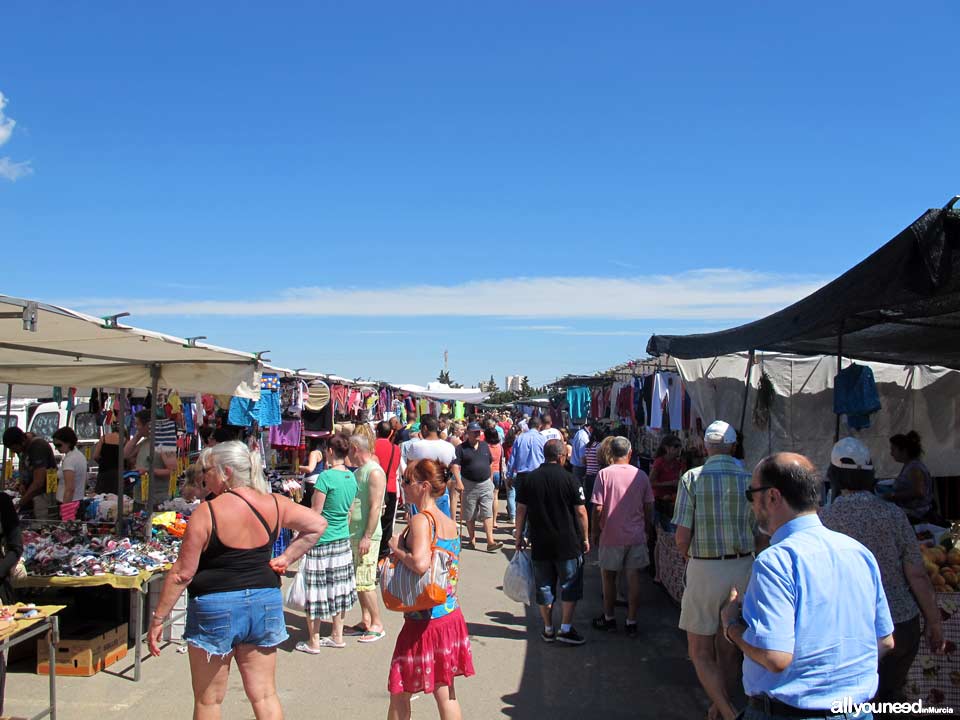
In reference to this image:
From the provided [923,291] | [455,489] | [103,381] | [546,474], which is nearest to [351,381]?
[455,489]

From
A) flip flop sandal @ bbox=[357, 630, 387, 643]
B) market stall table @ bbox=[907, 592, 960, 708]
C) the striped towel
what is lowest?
flip flop sandal @ bbox=[357, 630, 387, 643]

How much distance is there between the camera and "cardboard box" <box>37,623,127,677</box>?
554cm

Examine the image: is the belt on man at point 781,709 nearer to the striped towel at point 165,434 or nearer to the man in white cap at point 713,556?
the man in white cap at point 713,556

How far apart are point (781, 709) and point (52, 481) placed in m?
8.80

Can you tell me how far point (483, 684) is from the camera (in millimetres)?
5426

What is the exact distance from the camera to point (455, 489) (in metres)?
10.1

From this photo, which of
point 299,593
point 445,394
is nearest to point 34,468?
point 299,593

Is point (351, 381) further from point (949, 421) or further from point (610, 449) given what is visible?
point (949, 421)

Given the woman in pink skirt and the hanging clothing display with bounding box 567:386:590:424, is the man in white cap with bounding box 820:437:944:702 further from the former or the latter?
the hanging clothing display with bounding box 567:386:590:424

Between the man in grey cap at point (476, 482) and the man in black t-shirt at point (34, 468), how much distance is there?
4.99 m

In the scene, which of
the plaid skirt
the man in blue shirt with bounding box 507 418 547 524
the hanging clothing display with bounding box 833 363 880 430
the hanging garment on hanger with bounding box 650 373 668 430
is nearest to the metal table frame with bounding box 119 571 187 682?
the plaid skirt

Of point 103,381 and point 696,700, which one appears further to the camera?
point 103,381

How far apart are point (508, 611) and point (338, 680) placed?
236 cm

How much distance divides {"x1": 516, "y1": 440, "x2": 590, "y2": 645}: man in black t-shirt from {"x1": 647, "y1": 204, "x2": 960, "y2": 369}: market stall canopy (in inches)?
74.7
